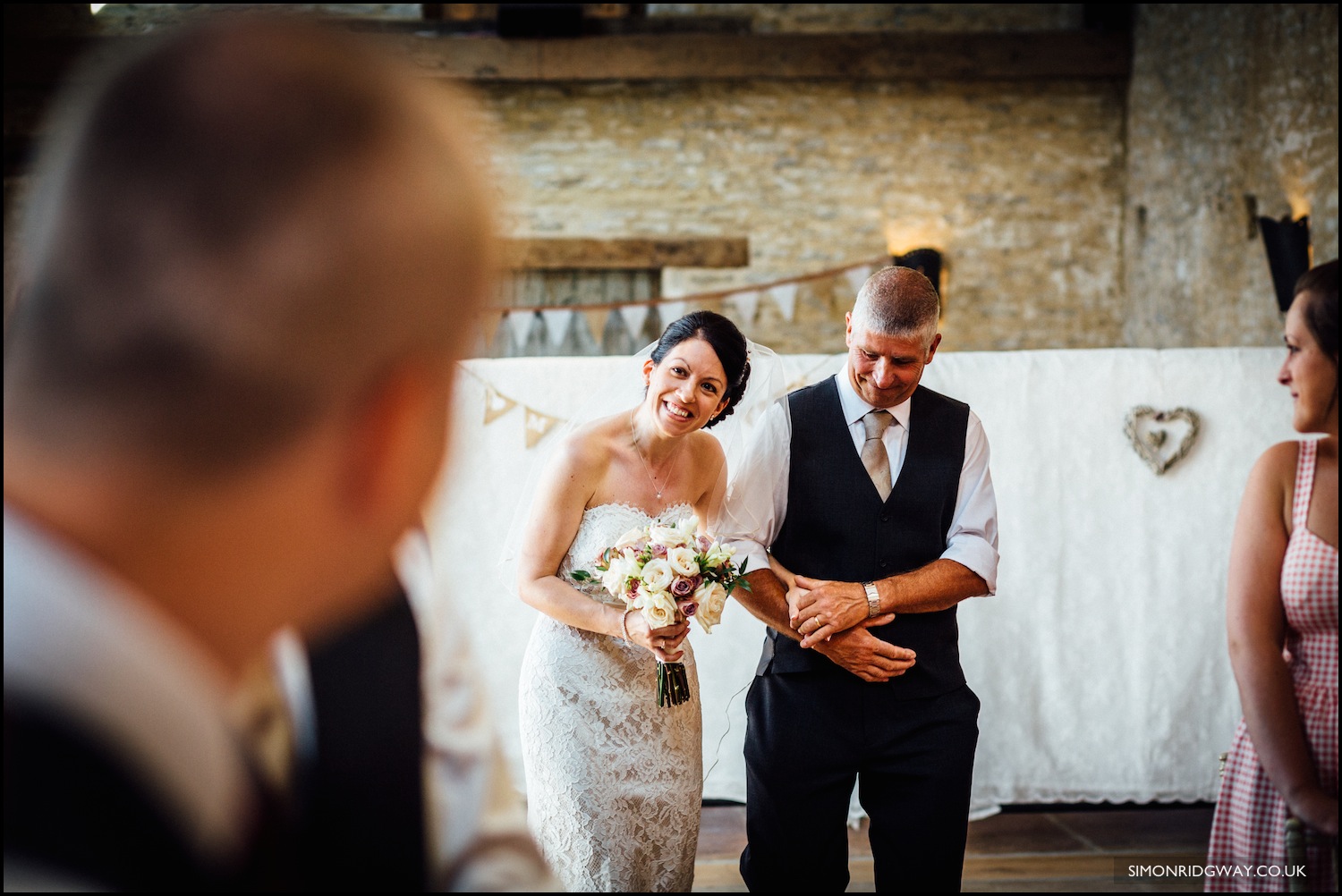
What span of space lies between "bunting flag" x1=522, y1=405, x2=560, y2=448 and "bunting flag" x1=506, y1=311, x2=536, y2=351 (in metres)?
3.91

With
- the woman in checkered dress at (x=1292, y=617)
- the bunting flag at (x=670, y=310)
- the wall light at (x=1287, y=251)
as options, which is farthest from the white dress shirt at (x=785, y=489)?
the bunting flag at (x=670, y=310)

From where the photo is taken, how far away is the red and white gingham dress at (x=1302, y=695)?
1.65 metres

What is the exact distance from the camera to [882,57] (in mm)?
9008

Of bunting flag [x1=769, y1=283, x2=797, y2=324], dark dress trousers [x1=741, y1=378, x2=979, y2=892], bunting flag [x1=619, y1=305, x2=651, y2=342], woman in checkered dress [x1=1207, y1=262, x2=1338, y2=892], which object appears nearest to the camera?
woman in checkered dress [x1=1207, y1=262, x2=1338, y2=892]

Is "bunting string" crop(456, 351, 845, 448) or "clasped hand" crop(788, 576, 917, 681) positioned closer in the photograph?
"clasped hand" crop(788, 576, 917, 681)

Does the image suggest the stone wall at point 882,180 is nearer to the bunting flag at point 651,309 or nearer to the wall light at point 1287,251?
the bunting flag at point 651,309

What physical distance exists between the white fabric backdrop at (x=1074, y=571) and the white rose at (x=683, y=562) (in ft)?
5.93

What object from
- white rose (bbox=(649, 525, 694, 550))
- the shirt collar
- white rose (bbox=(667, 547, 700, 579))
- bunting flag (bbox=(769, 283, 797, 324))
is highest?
bunting flag (bbox=(769, 283, 797, 324))

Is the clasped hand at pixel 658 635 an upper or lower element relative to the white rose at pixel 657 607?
lower

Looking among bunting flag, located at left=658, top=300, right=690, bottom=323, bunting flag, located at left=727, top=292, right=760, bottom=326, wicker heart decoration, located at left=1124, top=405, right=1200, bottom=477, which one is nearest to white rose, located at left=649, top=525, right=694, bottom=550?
wicker heart decoration, located at left=1124, top=405, right=1200, bottom=477

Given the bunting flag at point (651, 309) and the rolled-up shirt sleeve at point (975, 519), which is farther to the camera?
the bunting flag at point (651, 309)

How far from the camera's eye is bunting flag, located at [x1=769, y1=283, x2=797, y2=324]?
8.85m

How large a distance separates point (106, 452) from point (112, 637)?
0.07 metres

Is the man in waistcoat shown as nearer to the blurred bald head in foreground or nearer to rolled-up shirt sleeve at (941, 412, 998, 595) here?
rolled-up shirt sleeve at (941, 412, 998, 595)
